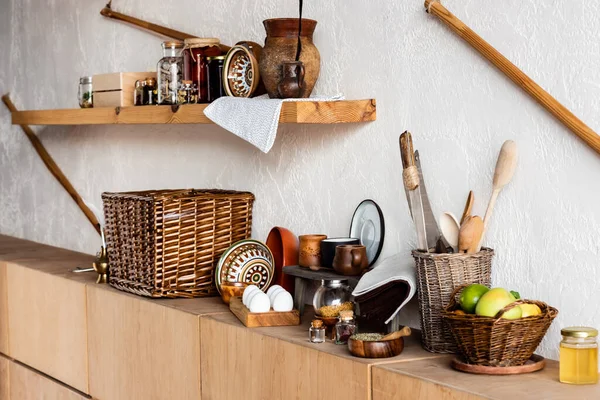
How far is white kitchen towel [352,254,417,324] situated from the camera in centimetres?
170

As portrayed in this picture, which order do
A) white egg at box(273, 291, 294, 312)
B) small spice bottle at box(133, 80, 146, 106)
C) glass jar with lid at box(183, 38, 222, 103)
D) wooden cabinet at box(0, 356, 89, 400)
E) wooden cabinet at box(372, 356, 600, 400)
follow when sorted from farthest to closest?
wooden cabinet at box(0, 356, 89, 400)
small spice bottle at box(133, 80, 146, 106)
glass jar with lid at box(183, 38, 222, 103)
white egg at box(273, 291, 294, 312)
wooden cabinet at box(372, 356, 600, 400)

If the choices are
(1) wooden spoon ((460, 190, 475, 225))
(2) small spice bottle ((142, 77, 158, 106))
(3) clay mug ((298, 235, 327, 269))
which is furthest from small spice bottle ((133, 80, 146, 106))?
(1) wooden spoon ((460, 190, 475, 225))

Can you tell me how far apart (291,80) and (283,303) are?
0.48m

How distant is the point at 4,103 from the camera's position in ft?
12.3

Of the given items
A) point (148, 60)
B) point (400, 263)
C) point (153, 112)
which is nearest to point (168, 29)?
point (148, 60)

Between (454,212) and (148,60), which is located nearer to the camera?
(454,212)

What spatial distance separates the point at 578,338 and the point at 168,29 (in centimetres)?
164

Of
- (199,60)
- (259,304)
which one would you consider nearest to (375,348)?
(259,304)

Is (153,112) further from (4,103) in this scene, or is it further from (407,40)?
(4,103)

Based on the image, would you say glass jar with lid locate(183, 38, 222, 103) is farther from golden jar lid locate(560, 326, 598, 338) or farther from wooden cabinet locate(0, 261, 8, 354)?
golden jar lid locate(560, 326, 598, 338)

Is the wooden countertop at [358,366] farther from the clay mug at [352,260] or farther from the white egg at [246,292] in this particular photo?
the clay mug at [352,260]

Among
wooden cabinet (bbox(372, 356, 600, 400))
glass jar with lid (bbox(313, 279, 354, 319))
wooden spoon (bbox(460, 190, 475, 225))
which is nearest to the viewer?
wooden cabinet (bbox(372, 356, 600, 400))

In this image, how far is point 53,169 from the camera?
11.1ft

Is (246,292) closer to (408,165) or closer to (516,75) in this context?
(408,165)
